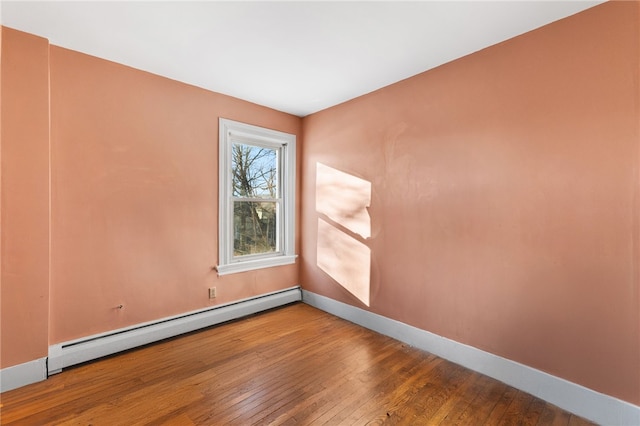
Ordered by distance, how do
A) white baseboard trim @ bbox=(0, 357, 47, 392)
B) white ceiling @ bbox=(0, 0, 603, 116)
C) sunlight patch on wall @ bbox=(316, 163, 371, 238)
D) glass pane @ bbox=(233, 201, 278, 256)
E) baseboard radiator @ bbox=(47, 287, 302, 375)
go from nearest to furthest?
white ceiling @ bbox=(0, 0, 603, 116)
white baseboard trim @ bbox=(0, 357, 47, 392)
baseboard radiator @ bbox=(47, 287, 302, 375)
sunlight patch on wall @ bbox=(316, 163, 371, 238)
glass pane @ bbox=(233, 201, 278, 256)

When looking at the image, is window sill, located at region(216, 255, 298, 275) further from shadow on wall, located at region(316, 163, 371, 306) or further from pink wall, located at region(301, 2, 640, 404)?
pink wall, located at region(301, 2, 640, 404)

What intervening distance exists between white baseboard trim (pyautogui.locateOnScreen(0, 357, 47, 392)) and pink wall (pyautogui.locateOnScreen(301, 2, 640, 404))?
8.82ft

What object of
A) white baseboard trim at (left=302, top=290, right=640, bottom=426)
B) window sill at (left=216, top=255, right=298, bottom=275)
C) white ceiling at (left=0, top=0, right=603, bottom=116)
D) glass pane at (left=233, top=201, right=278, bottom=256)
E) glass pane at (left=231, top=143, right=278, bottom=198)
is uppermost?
white ceiling at (left=0, top=0, right=603, bottom=116)

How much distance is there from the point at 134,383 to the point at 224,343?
2.44 feet

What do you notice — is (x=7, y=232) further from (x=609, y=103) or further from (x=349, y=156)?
(x=609, y=103)

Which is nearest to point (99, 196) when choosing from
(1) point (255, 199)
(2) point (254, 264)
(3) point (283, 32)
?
(1) point (255, 199)

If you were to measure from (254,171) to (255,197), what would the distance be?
325 mm

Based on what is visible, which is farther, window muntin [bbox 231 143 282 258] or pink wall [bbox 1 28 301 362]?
window muntin [bbox 231 143 282 258]

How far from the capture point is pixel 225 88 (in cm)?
291

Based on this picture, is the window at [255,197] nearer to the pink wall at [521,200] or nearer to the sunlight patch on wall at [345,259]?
the sunlight patch on wall at [345,259]

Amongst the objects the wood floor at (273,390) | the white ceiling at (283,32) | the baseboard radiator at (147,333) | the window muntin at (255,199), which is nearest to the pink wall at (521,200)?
the white ceiling at (283,32)

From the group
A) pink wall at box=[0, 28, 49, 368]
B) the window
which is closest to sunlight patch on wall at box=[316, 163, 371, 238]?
the window

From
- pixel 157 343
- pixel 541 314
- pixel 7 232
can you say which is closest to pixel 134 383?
pixel 157 343

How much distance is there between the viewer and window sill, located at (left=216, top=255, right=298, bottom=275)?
122 inches
